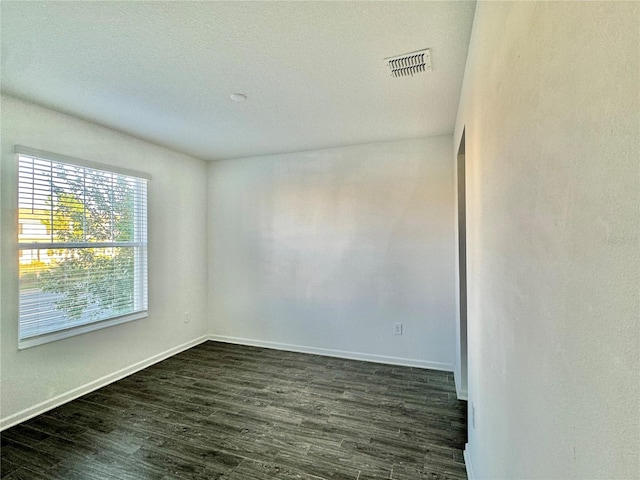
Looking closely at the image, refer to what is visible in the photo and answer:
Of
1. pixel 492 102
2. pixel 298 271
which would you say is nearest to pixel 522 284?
pixel 492 102

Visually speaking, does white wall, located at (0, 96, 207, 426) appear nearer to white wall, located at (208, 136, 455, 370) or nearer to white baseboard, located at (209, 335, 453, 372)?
white wall, located at (208, 136, 455, 370)

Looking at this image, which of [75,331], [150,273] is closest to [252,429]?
[75,331]

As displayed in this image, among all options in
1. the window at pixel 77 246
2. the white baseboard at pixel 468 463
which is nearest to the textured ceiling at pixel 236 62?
the window at pixel 77 246

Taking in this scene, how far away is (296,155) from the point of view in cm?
399

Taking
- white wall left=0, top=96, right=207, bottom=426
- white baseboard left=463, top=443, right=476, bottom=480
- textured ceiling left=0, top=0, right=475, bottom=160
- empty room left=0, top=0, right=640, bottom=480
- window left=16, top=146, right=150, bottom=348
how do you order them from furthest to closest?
window left=16, top=146, right=150, bottom=348 < white wall left=0, top=96, right=207, bottom=426 < white baseboard left=463, top=443, right=476, bottom=480 < textured ceiling left=0, top=0, right=475, bottom=160 < empty room left=0, top=0, right=640, bottom=480

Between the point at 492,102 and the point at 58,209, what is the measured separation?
331cm

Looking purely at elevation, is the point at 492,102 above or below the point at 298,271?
above

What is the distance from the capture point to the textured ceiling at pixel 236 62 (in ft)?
5.06

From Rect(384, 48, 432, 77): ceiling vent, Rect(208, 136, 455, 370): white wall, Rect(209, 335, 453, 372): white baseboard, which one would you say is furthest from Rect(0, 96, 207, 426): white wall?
Rect(384, 48, 432, 77): ceiling vent

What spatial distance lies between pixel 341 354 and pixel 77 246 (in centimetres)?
298

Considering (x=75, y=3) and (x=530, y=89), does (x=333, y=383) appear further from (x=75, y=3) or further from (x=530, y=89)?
(x=75, y=3)

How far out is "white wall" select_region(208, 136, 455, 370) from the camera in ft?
11.1

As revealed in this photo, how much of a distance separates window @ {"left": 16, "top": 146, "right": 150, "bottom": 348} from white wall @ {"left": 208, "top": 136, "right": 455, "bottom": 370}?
1181 millimetres

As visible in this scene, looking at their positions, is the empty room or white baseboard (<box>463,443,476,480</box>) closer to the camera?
the empty room
